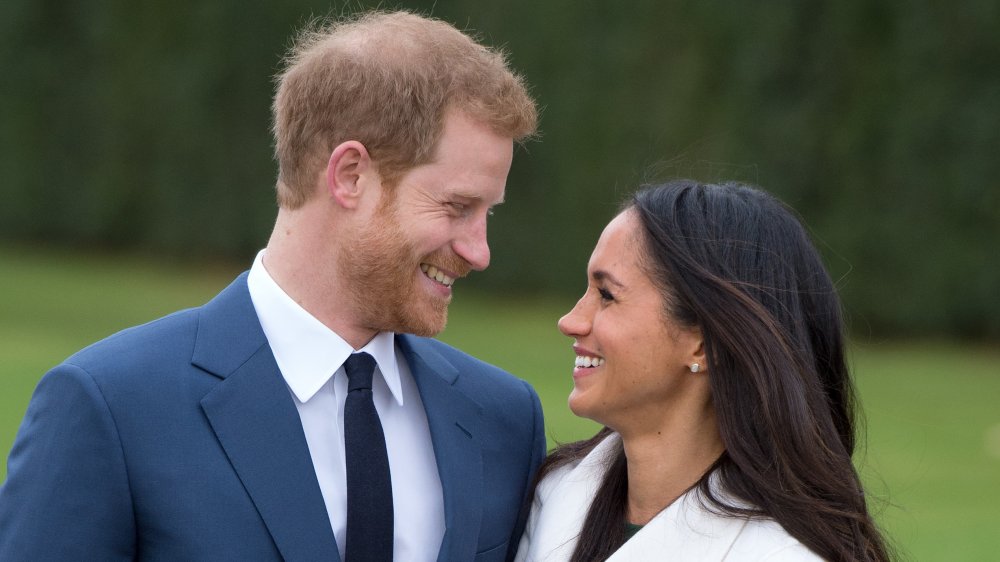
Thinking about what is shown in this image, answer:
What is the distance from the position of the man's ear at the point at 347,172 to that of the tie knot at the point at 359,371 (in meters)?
0.34

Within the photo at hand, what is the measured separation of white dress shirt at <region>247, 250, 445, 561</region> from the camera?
118 inches

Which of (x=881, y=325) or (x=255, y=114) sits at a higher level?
(x=255, y=114)

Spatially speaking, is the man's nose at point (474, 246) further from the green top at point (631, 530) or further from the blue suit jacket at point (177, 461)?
the green top at point (631, 530)

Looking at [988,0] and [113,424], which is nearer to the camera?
[113,424]

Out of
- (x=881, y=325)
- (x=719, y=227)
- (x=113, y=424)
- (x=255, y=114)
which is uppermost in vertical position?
(x=719, y=227)

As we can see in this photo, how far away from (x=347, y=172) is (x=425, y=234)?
0.23 m

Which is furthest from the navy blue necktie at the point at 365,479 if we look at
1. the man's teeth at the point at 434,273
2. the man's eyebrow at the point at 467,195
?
the man's eyebrow at the point at 467,195

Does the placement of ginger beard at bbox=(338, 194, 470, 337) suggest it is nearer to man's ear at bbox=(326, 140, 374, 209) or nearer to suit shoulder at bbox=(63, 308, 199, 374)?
man's ear at bbox=(326, 140, 374, 209)

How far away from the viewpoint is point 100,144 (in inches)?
574

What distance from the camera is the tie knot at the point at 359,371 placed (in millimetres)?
3053

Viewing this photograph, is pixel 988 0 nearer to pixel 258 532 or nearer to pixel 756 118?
pixel 756 118

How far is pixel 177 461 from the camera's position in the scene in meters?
2.79

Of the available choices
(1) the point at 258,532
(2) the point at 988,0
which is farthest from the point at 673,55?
(1) the point at 258,532

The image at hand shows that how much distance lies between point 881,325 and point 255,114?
21.2 feet
